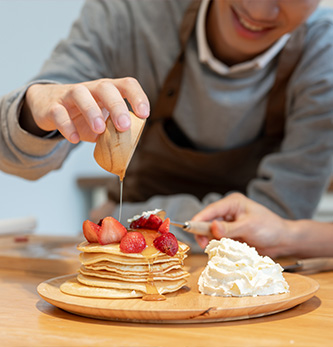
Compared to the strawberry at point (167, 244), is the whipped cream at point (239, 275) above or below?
below

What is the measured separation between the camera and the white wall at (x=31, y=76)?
3119mm

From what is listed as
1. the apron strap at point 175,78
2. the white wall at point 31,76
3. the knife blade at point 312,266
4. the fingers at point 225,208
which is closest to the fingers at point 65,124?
the fingers at point 225,208

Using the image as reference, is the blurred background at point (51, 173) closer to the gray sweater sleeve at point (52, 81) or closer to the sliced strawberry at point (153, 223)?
the gray sweater sleeve at point (52, 81)

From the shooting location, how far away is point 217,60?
1.71m

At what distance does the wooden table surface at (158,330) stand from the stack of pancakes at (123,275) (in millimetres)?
66

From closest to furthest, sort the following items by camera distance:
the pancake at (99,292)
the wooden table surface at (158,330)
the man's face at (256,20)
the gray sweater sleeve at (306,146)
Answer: the wooden table surface at (158,330) < the pancake at (99,292) < the man's face at (256,20) < the gray sweater sleeve at (306,146)

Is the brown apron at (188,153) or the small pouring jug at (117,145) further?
the brown apron at (188,153)

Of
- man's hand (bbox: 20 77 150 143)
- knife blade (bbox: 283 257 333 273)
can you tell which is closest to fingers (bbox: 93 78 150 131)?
man's hand (bbox: 20 77 150 143)

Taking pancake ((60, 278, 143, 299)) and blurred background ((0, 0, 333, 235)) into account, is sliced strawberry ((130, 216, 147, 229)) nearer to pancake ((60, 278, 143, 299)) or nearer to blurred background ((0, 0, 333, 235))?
pancake ((60, 278, 143, 299))

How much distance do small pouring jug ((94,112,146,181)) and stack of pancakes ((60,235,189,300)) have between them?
0.15 meters

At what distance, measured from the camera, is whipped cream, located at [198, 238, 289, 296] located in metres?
0.88

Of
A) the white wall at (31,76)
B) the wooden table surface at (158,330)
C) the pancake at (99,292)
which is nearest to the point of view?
the wooden table surface at (158,330)

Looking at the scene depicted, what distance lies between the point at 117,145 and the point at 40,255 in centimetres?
58

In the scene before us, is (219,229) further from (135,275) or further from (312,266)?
(135,275)
